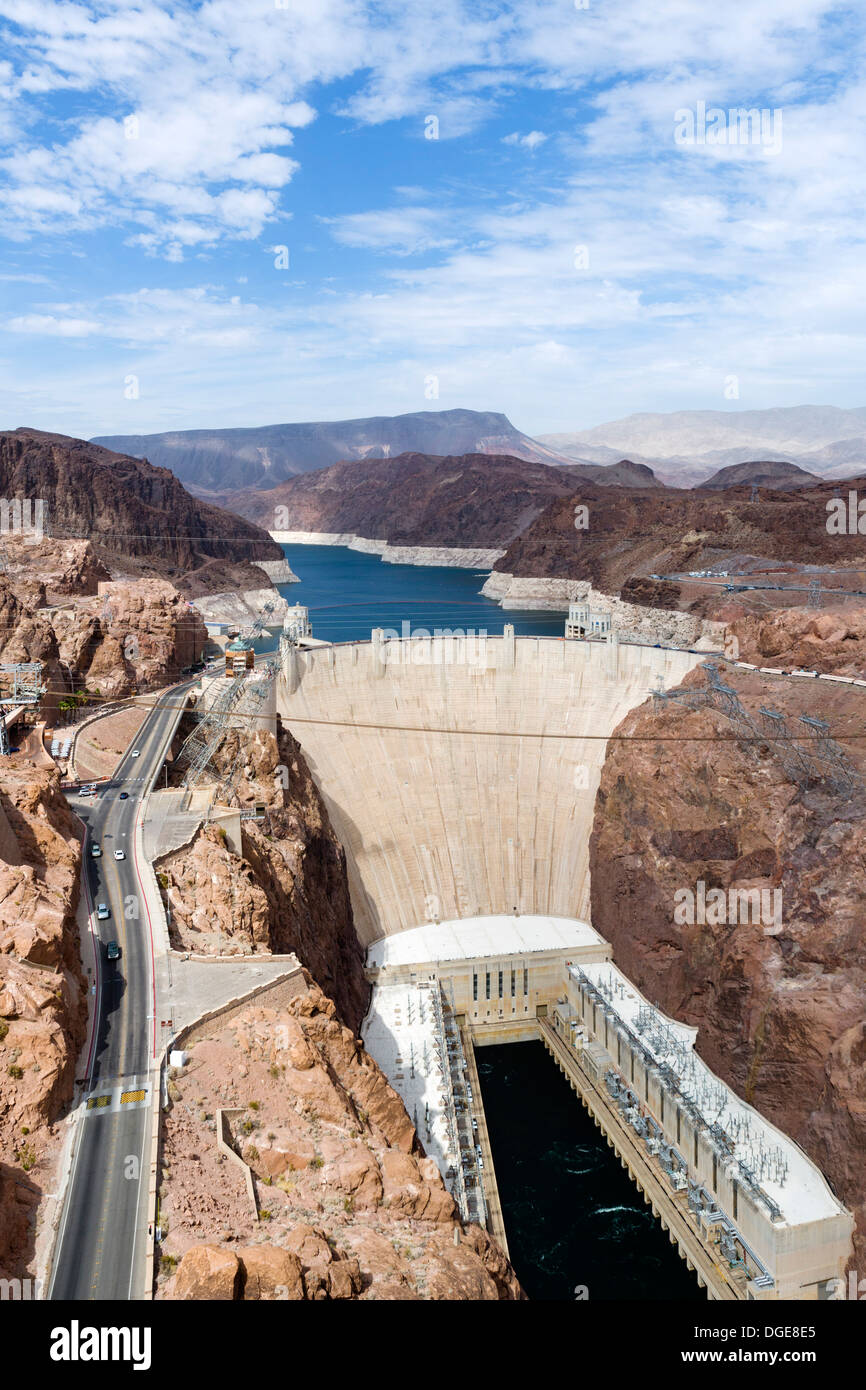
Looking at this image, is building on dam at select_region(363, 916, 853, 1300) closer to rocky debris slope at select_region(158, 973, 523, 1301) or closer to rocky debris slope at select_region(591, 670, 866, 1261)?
rocky debris slope at select_region(591, 670, 866, 1261)

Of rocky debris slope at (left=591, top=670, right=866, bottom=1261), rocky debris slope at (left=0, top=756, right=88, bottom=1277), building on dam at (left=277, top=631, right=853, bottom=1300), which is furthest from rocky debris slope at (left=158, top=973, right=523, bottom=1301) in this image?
rocky debris slope at (left=591, top=670, right=866, bottom=1261)

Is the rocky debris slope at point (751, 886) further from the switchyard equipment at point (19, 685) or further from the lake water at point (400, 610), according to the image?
the lake water at point (400, 610)

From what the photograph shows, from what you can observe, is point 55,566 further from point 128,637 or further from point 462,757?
point 462,757

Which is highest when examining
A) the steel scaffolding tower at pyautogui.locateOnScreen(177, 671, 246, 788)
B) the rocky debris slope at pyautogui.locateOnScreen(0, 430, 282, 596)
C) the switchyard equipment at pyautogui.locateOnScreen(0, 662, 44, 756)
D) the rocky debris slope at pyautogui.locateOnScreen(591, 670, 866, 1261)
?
the rocky debris slope at pyautogui.locateOnScreen(0, 430, 282, 596)

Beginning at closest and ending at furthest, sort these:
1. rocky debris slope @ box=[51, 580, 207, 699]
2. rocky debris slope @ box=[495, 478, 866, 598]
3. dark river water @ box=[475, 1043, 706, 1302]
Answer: dark river water @ box=[475, 1043, 706, 1302]
rocky debris slope @ box=[51, 580, 207, 699]
rocky debris slope @ box=[495, 478, 866, 598]

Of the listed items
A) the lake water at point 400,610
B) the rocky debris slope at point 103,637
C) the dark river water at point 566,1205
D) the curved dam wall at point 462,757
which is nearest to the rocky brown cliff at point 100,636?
the rocky debris slope at point 103,637

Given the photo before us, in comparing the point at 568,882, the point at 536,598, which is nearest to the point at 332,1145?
the point at 568,882
